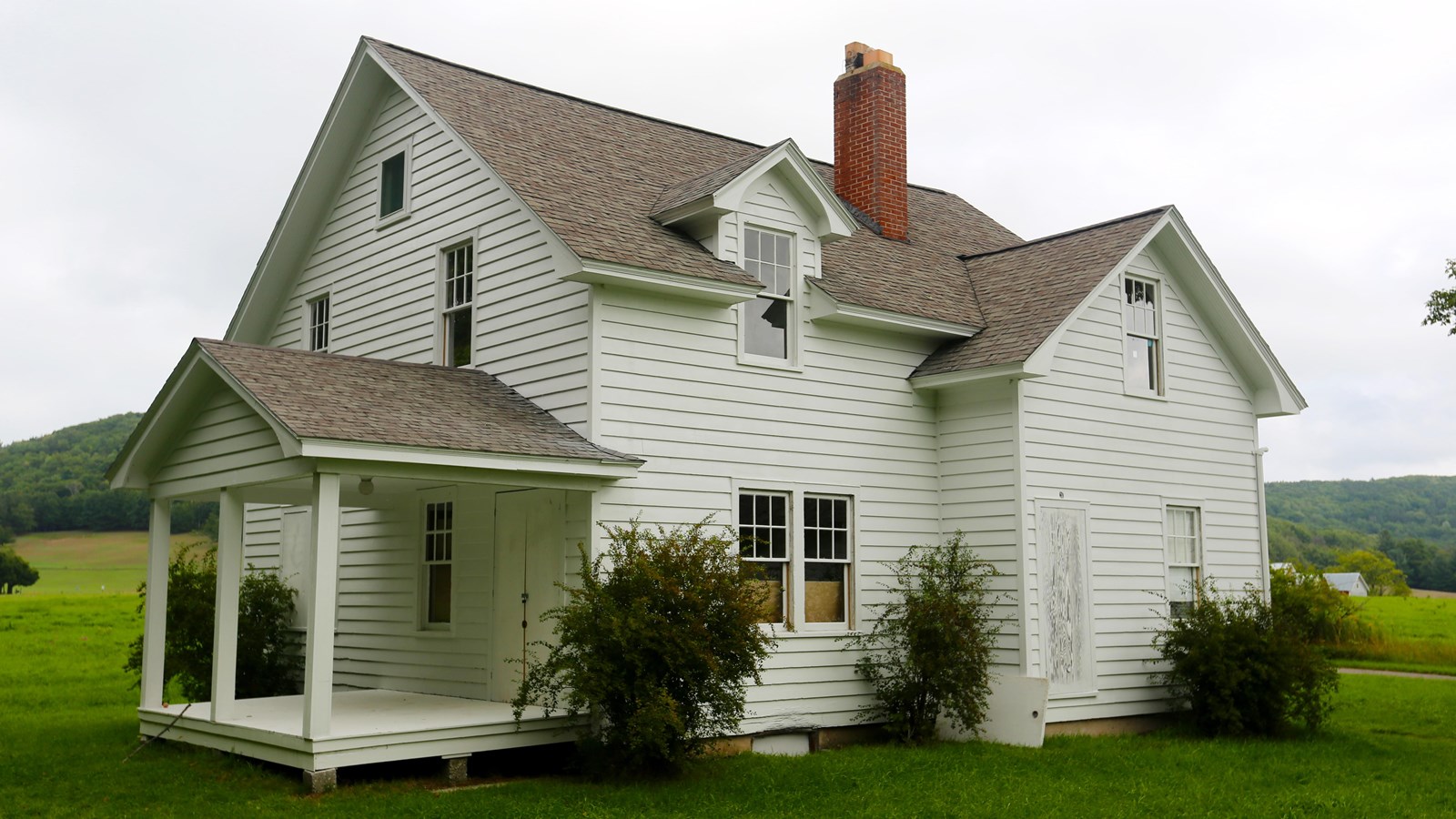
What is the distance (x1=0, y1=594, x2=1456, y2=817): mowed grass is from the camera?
10.7 metres

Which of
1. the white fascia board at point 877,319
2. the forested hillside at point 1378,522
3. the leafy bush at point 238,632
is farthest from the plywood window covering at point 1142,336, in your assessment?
the forested hillside at point 1378,522

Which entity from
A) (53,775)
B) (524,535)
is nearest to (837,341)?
(524,535)

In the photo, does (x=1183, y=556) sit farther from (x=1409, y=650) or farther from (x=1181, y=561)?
(x=1409, y=650)

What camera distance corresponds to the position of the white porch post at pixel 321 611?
10.9 metres

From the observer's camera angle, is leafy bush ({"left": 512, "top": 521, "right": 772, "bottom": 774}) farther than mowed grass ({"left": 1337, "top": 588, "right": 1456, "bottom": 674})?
No

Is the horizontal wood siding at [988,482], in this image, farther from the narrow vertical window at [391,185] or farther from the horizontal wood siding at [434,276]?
the narrow vertical window at [391,185]

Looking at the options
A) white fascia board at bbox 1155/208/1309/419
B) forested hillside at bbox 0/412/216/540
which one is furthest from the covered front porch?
forested hillside at bbox 0/412/216/540

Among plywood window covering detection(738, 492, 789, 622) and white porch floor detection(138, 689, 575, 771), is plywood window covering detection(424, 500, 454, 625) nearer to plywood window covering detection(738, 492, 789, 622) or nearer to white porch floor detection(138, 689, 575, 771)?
white porch floor detection(138, 689, 575, 771)

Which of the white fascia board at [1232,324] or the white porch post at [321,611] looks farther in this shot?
the white fascia board at [1232,324]

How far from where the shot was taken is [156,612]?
13.9m

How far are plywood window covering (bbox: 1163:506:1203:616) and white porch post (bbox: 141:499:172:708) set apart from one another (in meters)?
12.7

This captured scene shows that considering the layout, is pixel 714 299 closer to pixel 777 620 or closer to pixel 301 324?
pixel 777 620

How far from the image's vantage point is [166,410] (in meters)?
12.8

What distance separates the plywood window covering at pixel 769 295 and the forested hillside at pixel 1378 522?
86543mm
